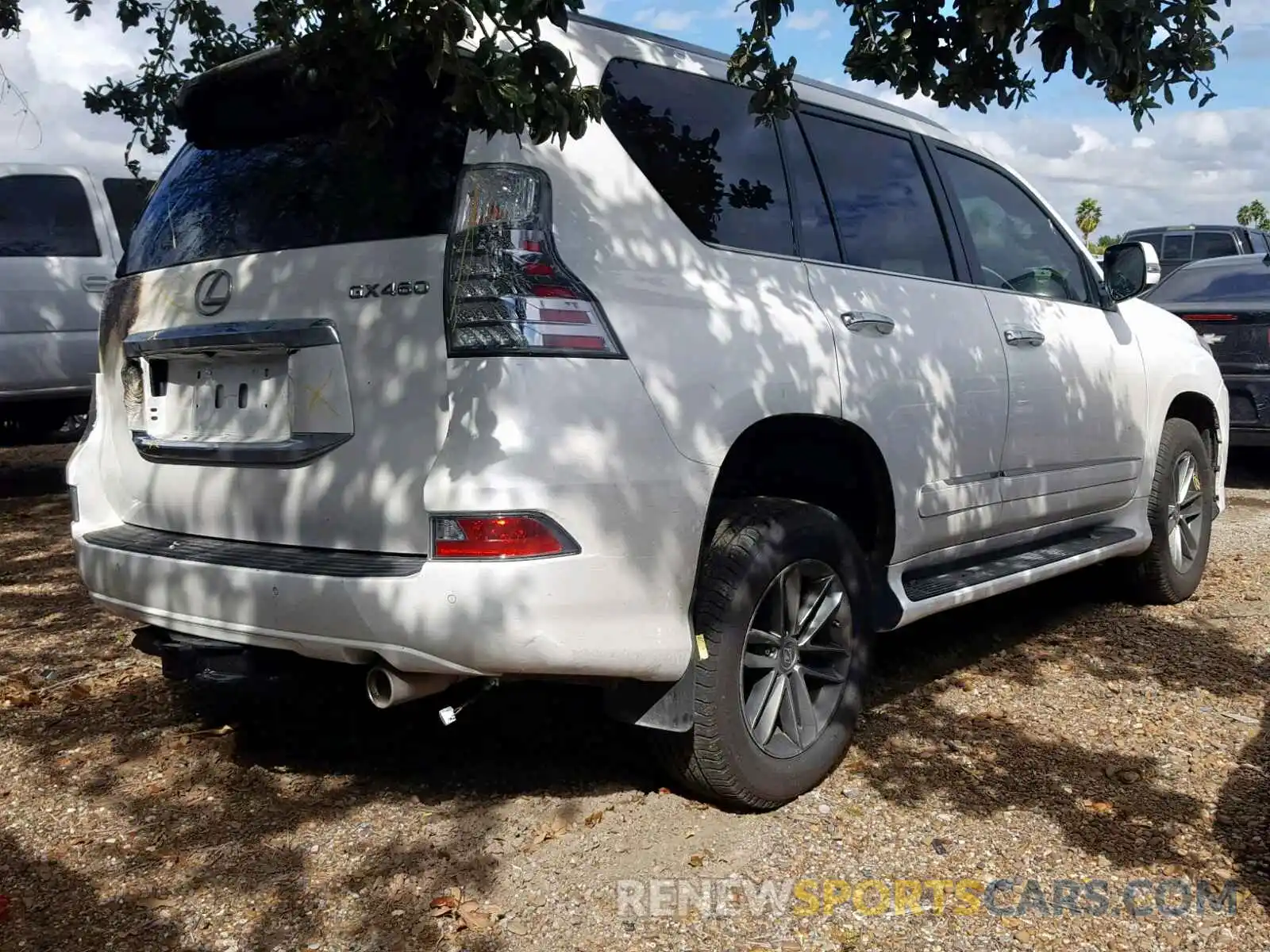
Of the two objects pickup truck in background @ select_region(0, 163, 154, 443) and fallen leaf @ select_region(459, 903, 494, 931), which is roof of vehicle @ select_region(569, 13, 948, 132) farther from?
pickup truck in background @ select_region(0, 163, 154, 443)

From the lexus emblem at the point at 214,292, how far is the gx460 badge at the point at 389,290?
1.45 ft

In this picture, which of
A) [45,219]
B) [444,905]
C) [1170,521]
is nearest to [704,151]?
[444,905]

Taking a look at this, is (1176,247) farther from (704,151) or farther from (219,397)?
(219,397)

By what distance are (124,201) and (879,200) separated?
6.30 metres

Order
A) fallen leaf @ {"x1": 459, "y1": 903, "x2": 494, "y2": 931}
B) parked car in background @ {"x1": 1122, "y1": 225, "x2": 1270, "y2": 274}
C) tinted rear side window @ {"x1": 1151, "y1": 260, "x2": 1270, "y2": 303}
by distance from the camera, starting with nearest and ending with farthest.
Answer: fallen leaf @ {"x1": 459, "y1": 903, "x2": 494, "y2": 931}
tinted rear side window @ {"x1": 1151, "y1": 260, "x2": 1270, "y2": 303}
parked car in background @ {"x1": 1122, "y1": 225, "x2": 1270, "y2": 274}

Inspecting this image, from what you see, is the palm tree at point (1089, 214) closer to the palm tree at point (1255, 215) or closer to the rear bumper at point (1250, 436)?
the palm tree at point (1255, 215)

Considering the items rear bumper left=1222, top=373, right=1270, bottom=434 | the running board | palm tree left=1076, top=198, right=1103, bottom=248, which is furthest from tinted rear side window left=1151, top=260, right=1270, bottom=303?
palm tree left=1076, top=198, right=1103, bottom=248

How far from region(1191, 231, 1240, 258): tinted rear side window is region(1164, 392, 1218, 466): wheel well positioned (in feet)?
40.4

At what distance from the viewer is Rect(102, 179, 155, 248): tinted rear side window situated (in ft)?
27.2

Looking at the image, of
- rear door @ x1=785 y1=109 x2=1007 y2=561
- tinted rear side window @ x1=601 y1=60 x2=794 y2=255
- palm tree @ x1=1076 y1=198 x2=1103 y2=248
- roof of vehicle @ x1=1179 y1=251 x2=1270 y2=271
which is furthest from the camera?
palm tree @ x1=1076 y1=198 x2=1103 y2=248

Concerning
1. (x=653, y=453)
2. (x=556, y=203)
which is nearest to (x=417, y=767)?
(x=653, y=453)

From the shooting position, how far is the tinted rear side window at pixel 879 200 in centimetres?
374

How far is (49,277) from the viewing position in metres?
7.83

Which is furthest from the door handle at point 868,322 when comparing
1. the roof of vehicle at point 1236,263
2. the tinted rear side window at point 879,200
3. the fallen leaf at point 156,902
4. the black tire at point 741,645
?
the roof of vehicle at point 1236,263
